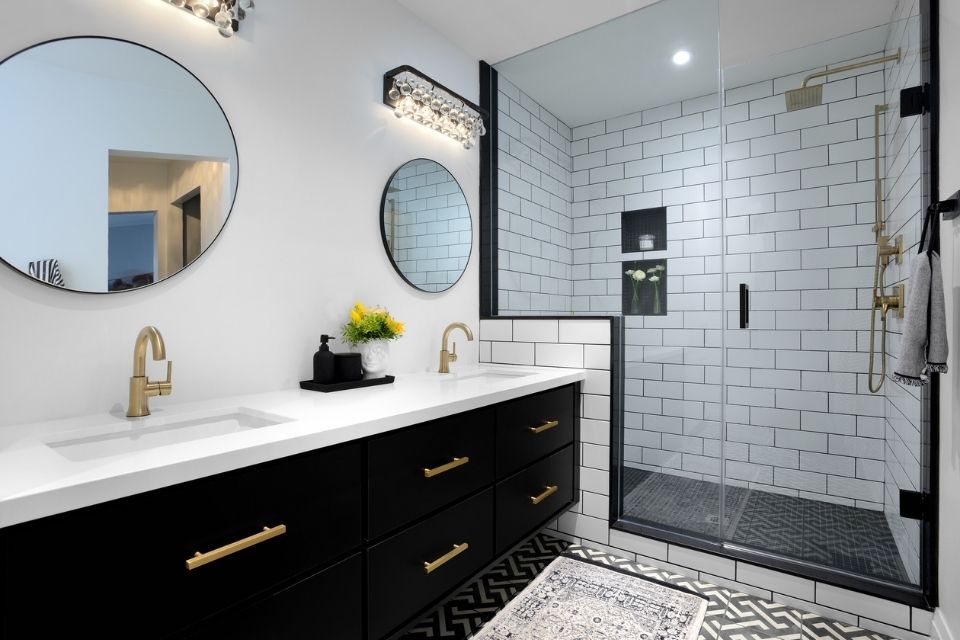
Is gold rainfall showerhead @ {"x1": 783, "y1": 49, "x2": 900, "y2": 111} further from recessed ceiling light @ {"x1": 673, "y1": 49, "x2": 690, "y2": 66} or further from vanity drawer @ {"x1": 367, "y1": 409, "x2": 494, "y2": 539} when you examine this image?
vanity drawer @ {"x1": 367, "y1": 409, "x2": 494, "y2": 539}

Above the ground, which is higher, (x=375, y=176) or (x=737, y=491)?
(x=375, y=176)

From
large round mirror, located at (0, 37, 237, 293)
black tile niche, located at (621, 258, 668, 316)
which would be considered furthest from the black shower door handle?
large round mirror, located at (0, 37, 237, 293)

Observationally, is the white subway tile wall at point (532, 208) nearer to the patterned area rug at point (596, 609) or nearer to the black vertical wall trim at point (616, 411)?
the black vertical wall trim at point (616, 411)

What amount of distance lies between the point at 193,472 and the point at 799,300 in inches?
81.4

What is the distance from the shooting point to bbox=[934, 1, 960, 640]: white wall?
58.7 inches

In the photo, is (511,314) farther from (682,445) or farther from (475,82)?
(475,82)

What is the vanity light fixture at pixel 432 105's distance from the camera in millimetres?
2162

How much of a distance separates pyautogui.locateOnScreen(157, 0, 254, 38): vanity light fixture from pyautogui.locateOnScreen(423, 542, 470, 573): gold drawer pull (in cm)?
166

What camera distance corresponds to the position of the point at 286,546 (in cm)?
105

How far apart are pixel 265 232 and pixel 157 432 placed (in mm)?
744

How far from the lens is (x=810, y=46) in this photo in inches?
75.0

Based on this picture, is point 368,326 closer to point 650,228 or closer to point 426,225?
point 426,225

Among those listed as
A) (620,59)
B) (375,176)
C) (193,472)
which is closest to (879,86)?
(620,59)

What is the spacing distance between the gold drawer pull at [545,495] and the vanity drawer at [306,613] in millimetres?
904
